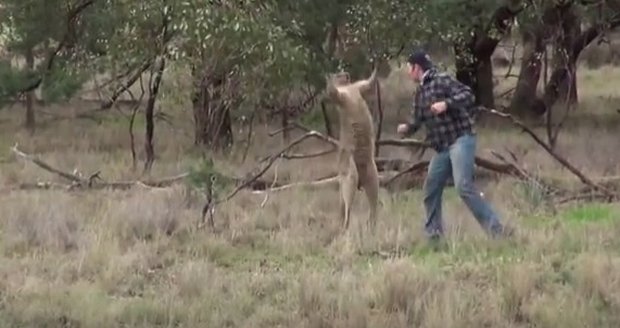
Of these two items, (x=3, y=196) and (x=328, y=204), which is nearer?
(x=328, y=204)

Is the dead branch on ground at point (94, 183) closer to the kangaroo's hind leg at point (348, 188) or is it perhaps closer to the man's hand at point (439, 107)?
the kangaroo's hind leg at point (348, 188)

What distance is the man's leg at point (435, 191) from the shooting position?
9.94 meters

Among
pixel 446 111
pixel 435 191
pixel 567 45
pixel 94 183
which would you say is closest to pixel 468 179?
pixel 435 191

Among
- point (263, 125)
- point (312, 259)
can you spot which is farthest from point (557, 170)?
point (263, 125)

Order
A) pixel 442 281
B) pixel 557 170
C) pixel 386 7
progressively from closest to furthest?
pixel 442 281 → pixel 557 170 → pixel 386 7

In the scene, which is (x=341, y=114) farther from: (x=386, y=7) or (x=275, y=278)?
(x=386, y=7)

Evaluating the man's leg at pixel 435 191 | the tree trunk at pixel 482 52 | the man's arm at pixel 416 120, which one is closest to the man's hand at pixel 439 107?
the man's arm at pixel 416 120

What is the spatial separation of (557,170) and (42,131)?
10.9 meters

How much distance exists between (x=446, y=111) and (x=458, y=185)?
0.58m

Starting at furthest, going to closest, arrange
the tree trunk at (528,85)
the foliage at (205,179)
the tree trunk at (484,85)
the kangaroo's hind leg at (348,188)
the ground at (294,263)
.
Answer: the tree trunk at (528,85) → the tree trunk at (484,85) → the foliage at (205,179) → the kangaroo's hind leg at (348,188) → the ground at (294,263)

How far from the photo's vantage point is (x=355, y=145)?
10.8 meters

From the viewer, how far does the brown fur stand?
1059 centimetres

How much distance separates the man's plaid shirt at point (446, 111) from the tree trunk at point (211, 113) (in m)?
5.72

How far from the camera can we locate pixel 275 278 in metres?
8.51
